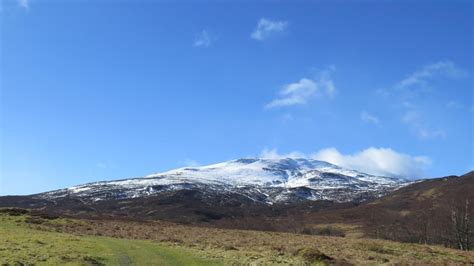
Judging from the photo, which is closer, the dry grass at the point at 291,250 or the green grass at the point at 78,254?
the green grass at the point at 78,254

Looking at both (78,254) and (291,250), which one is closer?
(78,254)

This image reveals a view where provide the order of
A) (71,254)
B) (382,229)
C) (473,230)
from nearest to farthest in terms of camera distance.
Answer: (71,254)
(473,230)
(382,229)

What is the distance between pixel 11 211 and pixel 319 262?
51.7 m

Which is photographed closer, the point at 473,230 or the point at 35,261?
the point at 35,261

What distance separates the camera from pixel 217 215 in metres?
194

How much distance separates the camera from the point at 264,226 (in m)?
137

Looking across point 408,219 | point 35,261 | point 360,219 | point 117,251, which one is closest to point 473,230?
point 408,219

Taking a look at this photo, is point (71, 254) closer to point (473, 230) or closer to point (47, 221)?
point (47, 221)

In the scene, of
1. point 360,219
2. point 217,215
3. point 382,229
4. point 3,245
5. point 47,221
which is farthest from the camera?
point 217,215

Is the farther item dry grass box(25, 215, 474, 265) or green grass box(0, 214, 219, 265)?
dry grass box(25, 215, 474, 265)

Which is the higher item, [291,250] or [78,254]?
[291,250]

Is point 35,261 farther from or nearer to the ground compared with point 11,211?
nearer to the ground

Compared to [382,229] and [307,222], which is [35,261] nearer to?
[382,229]

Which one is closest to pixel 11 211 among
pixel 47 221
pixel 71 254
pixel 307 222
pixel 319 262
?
pixel 47 221
